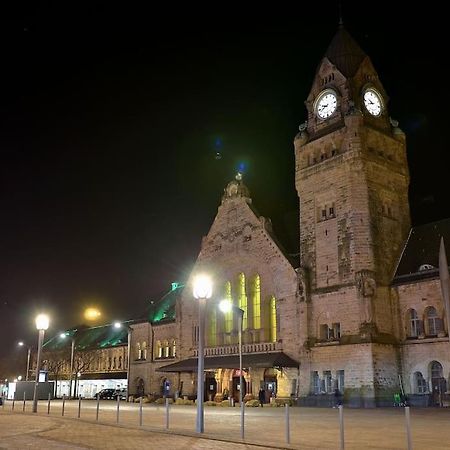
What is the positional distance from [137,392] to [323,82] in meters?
42.9

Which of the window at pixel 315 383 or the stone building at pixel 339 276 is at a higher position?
the stone building at pixel 339 276

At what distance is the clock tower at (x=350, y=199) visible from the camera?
46.9 metres

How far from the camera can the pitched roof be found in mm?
54594

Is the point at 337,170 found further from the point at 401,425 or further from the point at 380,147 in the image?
the point at 401,425

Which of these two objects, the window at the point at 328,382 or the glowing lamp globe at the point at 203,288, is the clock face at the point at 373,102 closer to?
the window at the point at 328,382

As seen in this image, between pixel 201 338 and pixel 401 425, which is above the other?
pixel 201 338

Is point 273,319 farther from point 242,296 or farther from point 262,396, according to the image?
point 262,396

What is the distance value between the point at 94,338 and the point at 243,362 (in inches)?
1875

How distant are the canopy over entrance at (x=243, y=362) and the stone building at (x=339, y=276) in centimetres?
17


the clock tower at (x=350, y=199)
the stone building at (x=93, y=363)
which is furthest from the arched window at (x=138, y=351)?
the clock tower at (x=350, y=199)

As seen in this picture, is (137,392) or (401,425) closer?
(401,425)

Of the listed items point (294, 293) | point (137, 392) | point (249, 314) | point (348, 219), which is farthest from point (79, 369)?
point (348, 219)

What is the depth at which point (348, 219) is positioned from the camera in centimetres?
4916

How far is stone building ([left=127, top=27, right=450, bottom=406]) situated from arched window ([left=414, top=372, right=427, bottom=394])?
12 centimetres
